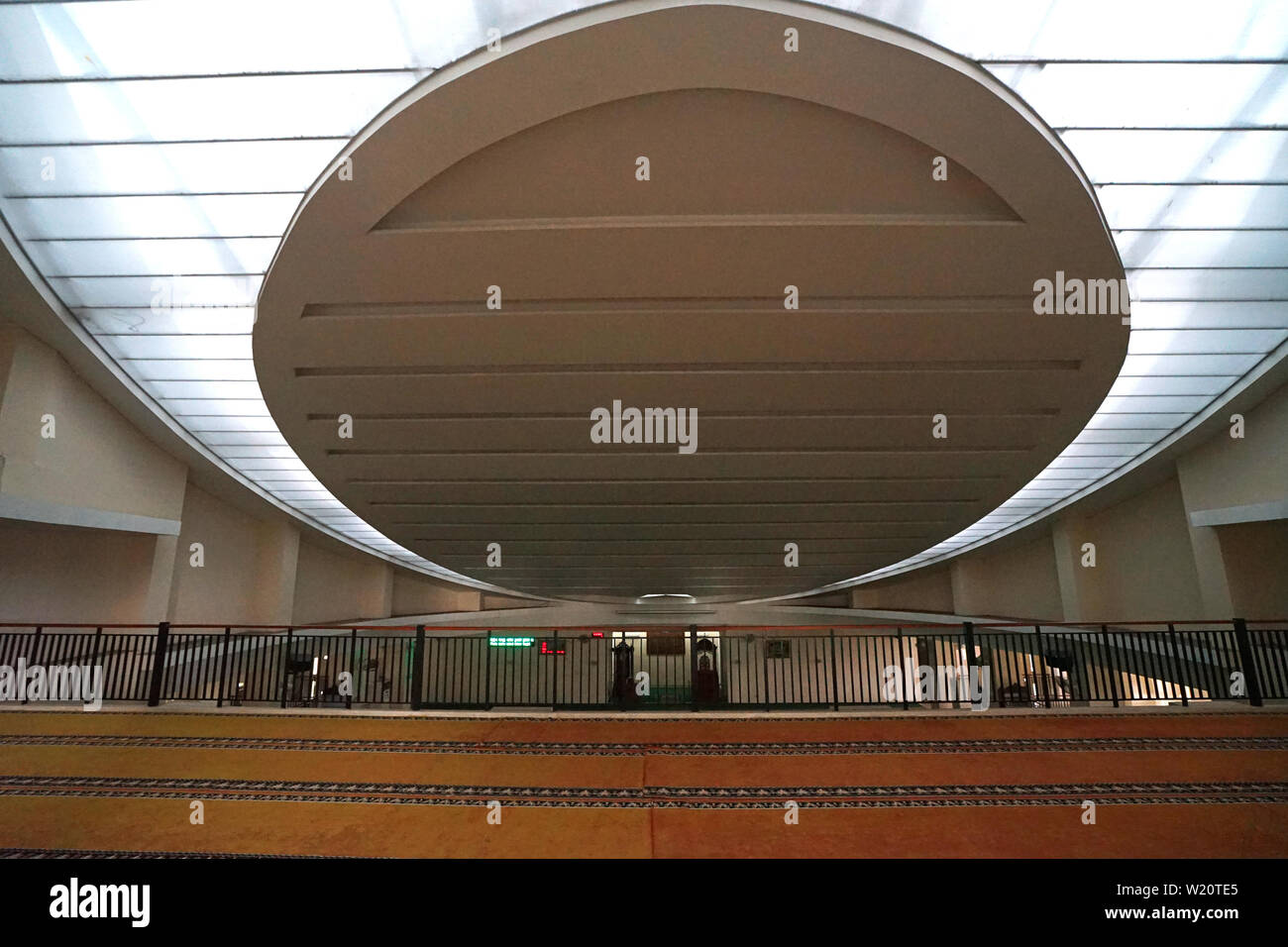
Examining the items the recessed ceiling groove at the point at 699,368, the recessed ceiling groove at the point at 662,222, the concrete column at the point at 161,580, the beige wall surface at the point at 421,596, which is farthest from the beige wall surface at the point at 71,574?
the beige wall surface at the point at 421,596

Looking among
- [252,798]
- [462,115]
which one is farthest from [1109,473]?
[252,798]

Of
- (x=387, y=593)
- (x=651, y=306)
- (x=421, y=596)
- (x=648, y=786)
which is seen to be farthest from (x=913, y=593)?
(x=648, y=786)

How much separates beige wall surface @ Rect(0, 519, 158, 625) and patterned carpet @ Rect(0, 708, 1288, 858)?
7.44m

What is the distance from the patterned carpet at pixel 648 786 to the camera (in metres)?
4.43

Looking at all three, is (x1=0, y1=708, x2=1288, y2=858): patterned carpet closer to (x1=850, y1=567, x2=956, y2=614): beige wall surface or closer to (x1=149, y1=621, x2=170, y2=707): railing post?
(x1=149, y1=621, x2=170, y2=707): railing post

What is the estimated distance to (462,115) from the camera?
5.71 metres

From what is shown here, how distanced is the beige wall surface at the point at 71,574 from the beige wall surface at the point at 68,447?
1.23 metres

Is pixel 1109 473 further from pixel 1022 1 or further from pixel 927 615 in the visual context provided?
pixel 1022 1

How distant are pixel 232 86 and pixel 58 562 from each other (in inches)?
513

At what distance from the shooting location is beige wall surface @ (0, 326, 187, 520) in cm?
1080

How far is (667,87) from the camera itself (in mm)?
5496

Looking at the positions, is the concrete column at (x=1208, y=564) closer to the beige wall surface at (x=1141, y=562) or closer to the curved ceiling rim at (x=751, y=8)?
the beige wall surface at (x=1141, y=562)

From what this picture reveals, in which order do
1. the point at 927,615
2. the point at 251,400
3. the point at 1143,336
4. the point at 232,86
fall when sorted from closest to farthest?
the point at 232,86 < the point at 1143,336 < the point at 251,400 < the point at 927,615

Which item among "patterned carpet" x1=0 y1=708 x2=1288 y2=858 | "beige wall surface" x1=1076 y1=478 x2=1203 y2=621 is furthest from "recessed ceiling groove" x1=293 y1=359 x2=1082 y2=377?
"beige wall surface" x1=1076 y1=478 x2=1203 y2=621
